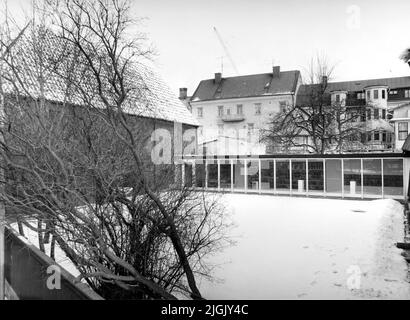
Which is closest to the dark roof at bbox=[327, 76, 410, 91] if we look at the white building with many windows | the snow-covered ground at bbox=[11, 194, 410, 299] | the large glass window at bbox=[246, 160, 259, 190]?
the white building with many windows

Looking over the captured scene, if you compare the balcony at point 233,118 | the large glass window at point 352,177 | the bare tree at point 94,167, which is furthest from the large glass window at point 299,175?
the bare tree at point 94,167

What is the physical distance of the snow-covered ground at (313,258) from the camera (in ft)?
16.3

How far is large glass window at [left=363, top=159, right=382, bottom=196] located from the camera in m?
16.7

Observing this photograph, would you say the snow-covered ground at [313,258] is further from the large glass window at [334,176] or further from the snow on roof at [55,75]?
the large glass window at [334,176]

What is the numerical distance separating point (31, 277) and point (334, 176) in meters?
16.0

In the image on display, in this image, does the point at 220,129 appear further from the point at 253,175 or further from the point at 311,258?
the point at 311,258

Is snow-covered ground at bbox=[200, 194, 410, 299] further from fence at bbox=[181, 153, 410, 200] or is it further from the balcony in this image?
the balcony

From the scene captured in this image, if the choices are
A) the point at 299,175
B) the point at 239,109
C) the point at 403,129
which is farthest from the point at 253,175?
the point at 239,109

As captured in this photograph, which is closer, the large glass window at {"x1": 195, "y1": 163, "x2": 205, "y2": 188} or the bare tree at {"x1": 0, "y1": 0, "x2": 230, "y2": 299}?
the bare tree at {"x1": 0, "y1": 0, "x2": 230, "y2": 299}

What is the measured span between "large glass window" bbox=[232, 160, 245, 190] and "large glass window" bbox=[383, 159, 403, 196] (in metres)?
7.04

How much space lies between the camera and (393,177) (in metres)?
16.3

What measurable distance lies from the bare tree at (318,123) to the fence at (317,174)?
11.6 ft
